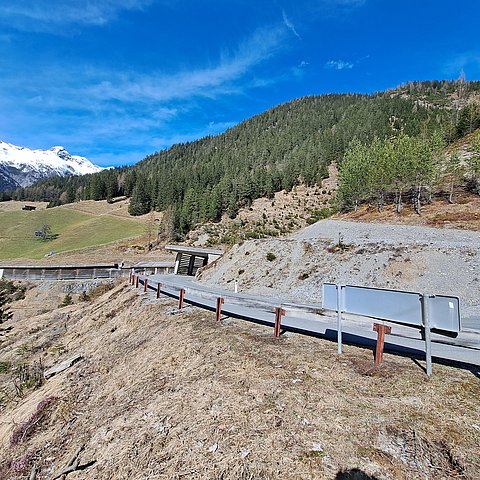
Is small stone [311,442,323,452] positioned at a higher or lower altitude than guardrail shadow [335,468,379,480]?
lower

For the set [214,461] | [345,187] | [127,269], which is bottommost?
[127,269]

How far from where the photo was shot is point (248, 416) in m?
5.15

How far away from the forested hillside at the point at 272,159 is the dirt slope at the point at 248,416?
1855 inches

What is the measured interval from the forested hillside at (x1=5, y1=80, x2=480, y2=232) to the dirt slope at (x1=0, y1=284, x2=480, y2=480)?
47121 millimetres

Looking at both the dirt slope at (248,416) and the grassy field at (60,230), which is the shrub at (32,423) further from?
the grassy field at (60,230)

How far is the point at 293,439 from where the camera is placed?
14.6ft

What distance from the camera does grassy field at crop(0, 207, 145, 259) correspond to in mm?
75438

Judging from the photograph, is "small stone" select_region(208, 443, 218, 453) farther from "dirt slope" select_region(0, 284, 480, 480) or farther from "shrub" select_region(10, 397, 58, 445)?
"shrub" select_region(10, 397, 58, 445)

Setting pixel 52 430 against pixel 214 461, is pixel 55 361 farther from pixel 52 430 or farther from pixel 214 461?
pixel 214 461

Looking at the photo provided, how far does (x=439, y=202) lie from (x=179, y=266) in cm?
3899

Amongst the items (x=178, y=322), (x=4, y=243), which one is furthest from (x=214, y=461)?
(x=4, y=243)

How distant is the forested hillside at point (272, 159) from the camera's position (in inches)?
3497

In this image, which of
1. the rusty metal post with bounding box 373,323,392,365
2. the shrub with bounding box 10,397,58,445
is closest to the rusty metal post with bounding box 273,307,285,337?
the rusty metal post with bounding box 373,323,392,365

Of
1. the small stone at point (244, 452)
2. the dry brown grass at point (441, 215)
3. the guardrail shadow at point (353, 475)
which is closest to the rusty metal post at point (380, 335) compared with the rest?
the guardrail shadow at point (353, 475)
